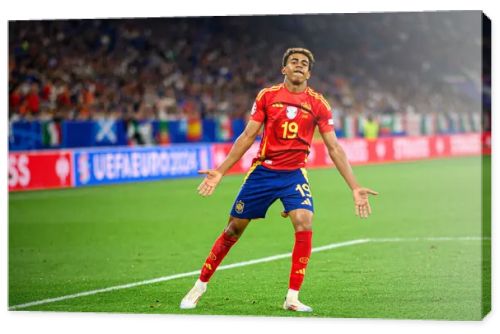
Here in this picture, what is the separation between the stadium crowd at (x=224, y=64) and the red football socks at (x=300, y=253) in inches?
352

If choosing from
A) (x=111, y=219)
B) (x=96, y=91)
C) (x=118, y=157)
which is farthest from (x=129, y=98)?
(x=111, y=219)

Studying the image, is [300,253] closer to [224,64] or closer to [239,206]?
[239,206]

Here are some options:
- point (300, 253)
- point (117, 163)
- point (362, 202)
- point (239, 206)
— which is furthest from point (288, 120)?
point (117, 163)

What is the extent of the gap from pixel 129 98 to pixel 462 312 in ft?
59.8

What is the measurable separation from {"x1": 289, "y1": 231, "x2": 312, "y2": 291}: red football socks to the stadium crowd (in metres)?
8.94

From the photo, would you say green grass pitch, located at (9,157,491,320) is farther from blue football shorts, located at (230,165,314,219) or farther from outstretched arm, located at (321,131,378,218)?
outstretched arm, located at (321,131,378,218)

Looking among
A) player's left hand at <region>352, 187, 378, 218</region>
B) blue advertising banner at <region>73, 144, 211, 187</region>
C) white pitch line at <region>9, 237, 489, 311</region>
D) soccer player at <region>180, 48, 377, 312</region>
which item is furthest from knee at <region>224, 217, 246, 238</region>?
blue advertising banner at <region>73, 144, 211, 187</region>

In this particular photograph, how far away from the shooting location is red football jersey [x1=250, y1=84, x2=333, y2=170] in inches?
332

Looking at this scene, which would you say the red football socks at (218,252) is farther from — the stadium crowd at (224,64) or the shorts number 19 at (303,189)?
the stadium crowd at (224,64)

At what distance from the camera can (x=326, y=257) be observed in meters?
11.7

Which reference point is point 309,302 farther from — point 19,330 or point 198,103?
Result: point 198,103

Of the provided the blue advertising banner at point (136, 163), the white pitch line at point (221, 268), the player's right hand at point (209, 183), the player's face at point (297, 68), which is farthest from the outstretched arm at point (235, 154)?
the blue advertising banner at point (136, 163)

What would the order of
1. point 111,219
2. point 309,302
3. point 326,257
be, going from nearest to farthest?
point 309,302, point 326,257, point 111,219

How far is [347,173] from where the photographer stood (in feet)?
27.2
